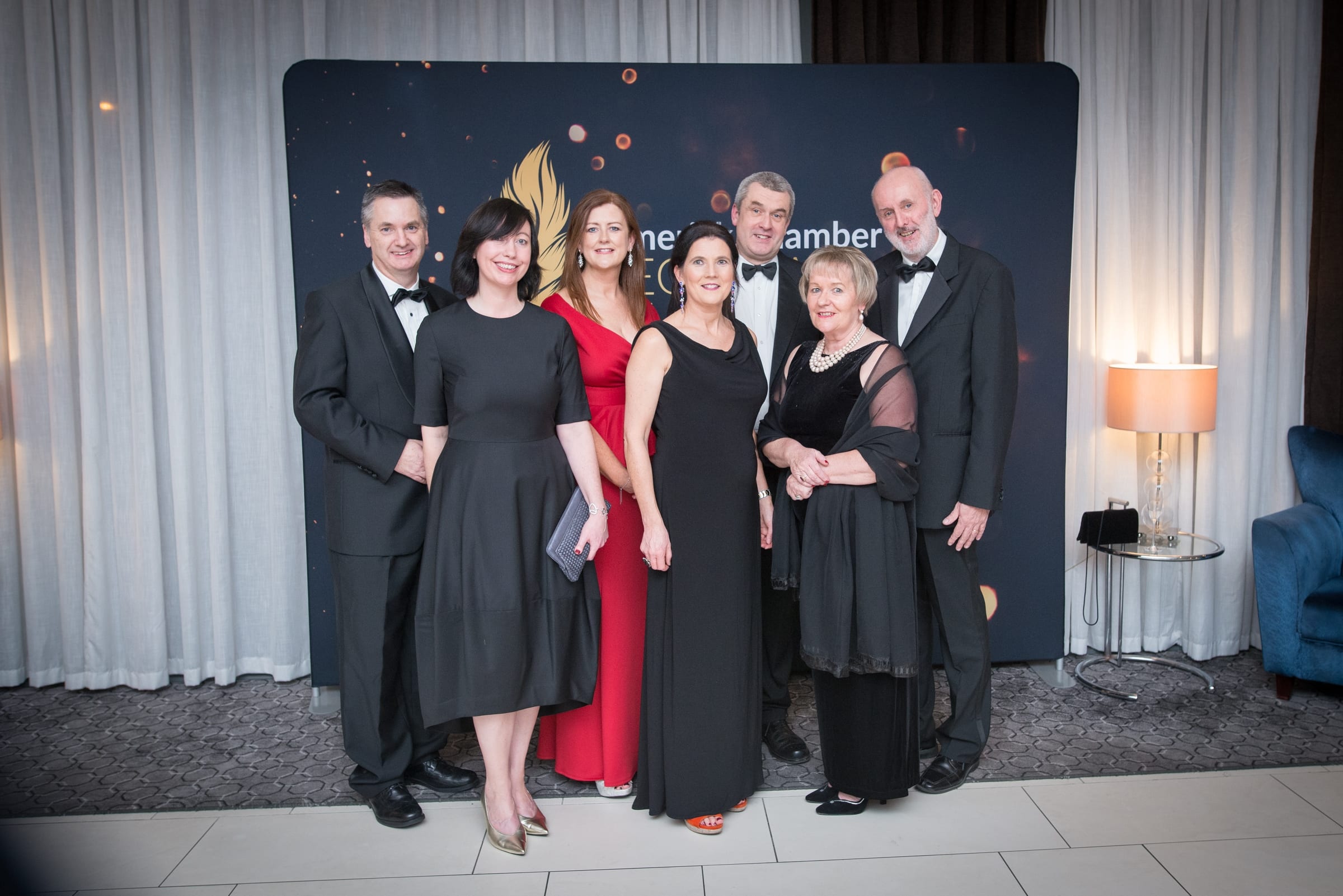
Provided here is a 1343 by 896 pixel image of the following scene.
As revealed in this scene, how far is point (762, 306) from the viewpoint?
3367mm

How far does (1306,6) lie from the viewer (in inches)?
171

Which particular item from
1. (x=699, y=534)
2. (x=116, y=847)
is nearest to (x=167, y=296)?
(x=116, y=847)

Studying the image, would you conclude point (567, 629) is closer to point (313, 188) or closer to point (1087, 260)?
point (313, 188)

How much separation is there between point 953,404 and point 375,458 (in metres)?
1.83

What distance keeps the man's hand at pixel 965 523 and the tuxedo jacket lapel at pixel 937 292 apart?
0.57m

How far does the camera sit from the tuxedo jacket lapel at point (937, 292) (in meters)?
2.99

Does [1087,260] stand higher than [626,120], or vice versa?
[626,120]

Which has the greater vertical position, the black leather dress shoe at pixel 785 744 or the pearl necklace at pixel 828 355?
the pearl necklace at pixel 828 355

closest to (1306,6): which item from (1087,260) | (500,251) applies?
(1087,260)

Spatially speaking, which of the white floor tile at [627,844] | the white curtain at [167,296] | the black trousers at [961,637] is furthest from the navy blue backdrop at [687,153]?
the white floor tile at [627,844]

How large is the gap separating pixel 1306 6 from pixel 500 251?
A: 165 inches

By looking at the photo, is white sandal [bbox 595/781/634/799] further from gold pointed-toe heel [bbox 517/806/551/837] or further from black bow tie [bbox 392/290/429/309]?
black bow tie [bbox 392/290/429/309]

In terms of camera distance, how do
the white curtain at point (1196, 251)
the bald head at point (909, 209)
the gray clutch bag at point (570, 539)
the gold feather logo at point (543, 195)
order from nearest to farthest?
the gray clutch bag at point (570, 539), the bald head at point (909, 209), the gold feather logo at point (543, 195), the white curtain at point (1196, 251)

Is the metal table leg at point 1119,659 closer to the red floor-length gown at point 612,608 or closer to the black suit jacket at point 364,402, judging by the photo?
the red floor-length gown at point 612,608
